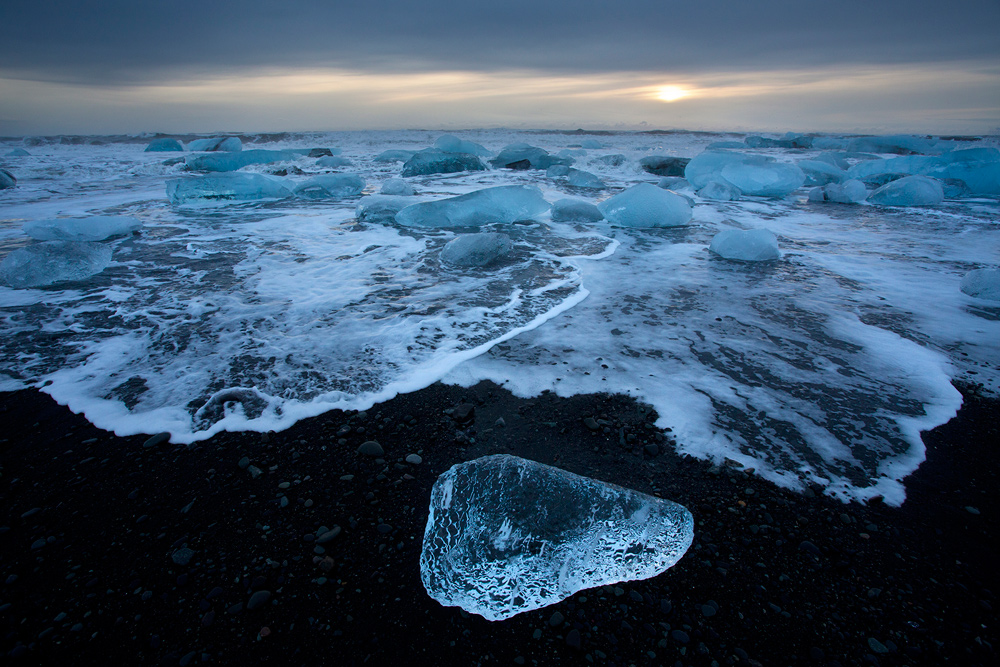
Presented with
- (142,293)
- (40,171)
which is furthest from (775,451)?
(40,171)

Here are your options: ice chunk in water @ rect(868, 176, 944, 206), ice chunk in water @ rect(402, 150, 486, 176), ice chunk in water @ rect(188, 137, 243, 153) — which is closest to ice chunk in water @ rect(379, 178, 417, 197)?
ice chunk in water @ rect(402, 150, 486, 176)

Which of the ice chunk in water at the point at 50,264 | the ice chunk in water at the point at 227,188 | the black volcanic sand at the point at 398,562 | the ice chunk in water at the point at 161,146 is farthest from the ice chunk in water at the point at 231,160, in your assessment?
the black volcanic sand at the point at 398,562

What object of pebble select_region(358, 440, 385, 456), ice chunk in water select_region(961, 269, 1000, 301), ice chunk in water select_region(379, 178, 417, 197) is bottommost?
pebble select_region(358, 440, 385, 456)

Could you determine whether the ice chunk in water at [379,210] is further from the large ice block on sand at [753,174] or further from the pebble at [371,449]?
the large ice block on sand at [753,174]

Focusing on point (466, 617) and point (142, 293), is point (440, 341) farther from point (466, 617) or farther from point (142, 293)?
point (142, 293)

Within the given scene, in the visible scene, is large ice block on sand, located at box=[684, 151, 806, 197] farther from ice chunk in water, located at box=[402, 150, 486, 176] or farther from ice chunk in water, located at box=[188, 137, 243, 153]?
ice chunk in water, located at box=[188, 137, 243, 153]

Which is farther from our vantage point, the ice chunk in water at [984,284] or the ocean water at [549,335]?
the ice chunk in water at [984,284]

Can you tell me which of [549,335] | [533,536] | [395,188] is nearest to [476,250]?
[549,335]
